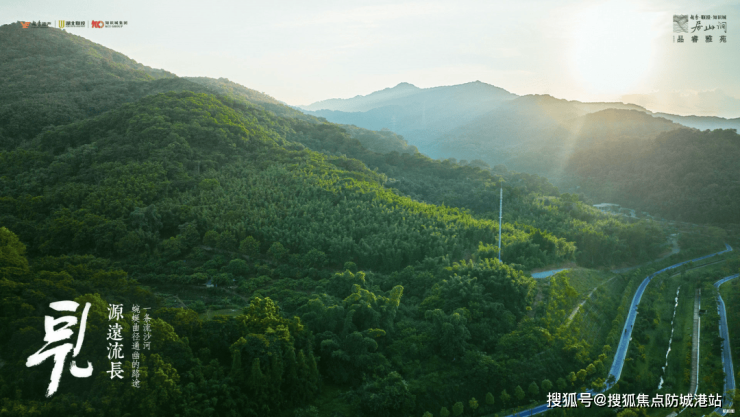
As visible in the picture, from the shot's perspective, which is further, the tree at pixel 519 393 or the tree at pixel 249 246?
the tree at pixel 249 246

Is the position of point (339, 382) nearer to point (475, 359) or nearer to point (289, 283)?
point (475, 359)

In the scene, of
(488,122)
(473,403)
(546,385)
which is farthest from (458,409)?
(488,122)

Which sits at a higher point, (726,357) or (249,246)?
(249,246)

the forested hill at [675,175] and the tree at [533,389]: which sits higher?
the forested hill at [675,175]

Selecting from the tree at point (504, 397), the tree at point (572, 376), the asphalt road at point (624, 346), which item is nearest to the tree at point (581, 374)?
the tree at point (572, 376)

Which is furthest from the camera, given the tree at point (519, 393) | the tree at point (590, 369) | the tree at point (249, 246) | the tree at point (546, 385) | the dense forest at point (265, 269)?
the tree at point (249, 246)

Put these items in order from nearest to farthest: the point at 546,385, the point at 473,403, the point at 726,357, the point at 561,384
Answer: the point at 473,403
the point at 546,385
the point at 561,384
the point at 726,357

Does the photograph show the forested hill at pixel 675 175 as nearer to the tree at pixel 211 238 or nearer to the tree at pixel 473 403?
the tree at pixel 473 403

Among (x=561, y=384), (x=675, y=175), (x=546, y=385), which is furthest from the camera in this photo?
(x=675, y=175)

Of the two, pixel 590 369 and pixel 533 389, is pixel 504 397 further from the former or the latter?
pixel 590 369
